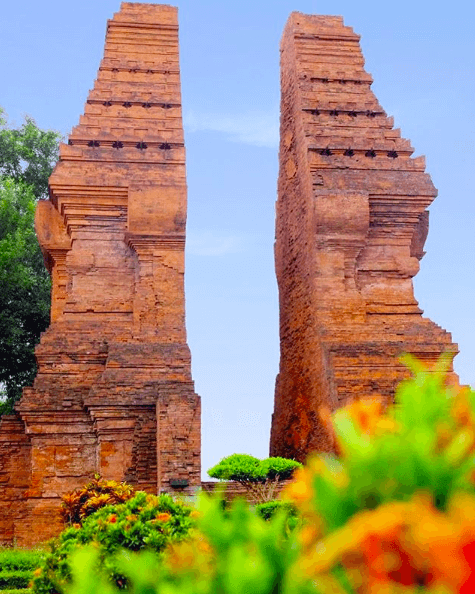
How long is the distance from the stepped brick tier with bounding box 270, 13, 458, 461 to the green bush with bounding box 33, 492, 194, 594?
742cm

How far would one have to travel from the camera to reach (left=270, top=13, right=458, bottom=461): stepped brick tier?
48.1 ft

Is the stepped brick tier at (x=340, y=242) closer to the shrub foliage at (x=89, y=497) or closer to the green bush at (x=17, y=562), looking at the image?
the shrub foliage at (x=89, y=497)

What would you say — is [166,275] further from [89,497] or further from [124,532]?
[124,532]

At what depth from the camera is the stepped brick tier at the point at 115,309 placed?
1363cm

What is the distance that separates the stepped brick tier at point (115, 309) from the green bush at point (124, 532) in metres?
6.06

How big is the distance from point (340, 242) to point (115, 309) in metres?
4.31

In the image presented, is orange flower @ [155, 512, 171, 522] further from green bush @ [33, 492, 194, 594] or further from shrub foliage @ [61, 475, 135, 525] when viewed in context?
shrub foliage @ [61, 475, 135, 525]

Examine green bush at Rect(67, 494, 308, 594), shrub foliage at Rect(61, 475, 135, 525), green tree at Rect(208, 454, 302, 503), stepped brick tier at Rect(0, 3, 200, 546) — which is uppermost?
stepped brick tier at Rect(0, 3, 200, 546)

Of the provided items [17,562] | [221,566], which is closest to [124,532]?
[221,566]

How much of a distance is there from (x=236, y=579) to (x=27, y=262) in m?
21.1

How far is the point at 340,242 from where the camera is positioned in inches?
608

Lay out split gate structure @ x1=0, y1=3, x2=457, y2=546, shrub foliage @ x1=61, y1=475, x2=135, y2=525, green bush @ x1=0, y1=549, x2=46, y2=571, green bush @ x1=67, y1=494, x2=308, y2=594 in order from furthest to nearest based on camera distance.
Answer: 1. split gate structure @ x1=0, y1=3, x2=457, y2=546
2. shrub foliage @ x1=61, y1=475, x2=135, y2=525
3. green bush @ x1=0, y1=549, x2=46, y2=571
4. green bush @ x1=67, y1=494, x2=308, y2=594

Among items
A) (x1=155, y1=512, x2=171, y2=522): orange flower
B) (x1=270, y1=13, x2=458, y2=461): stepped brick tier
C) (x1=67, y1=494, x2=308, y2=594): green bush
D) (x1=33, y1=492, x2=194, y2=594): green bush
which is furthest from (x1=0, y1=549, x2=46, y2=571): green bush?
(x1=67, y1=494, x2=308, y2=594): green bush

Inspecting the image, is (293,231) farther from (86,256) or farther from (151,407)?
(151,407)
